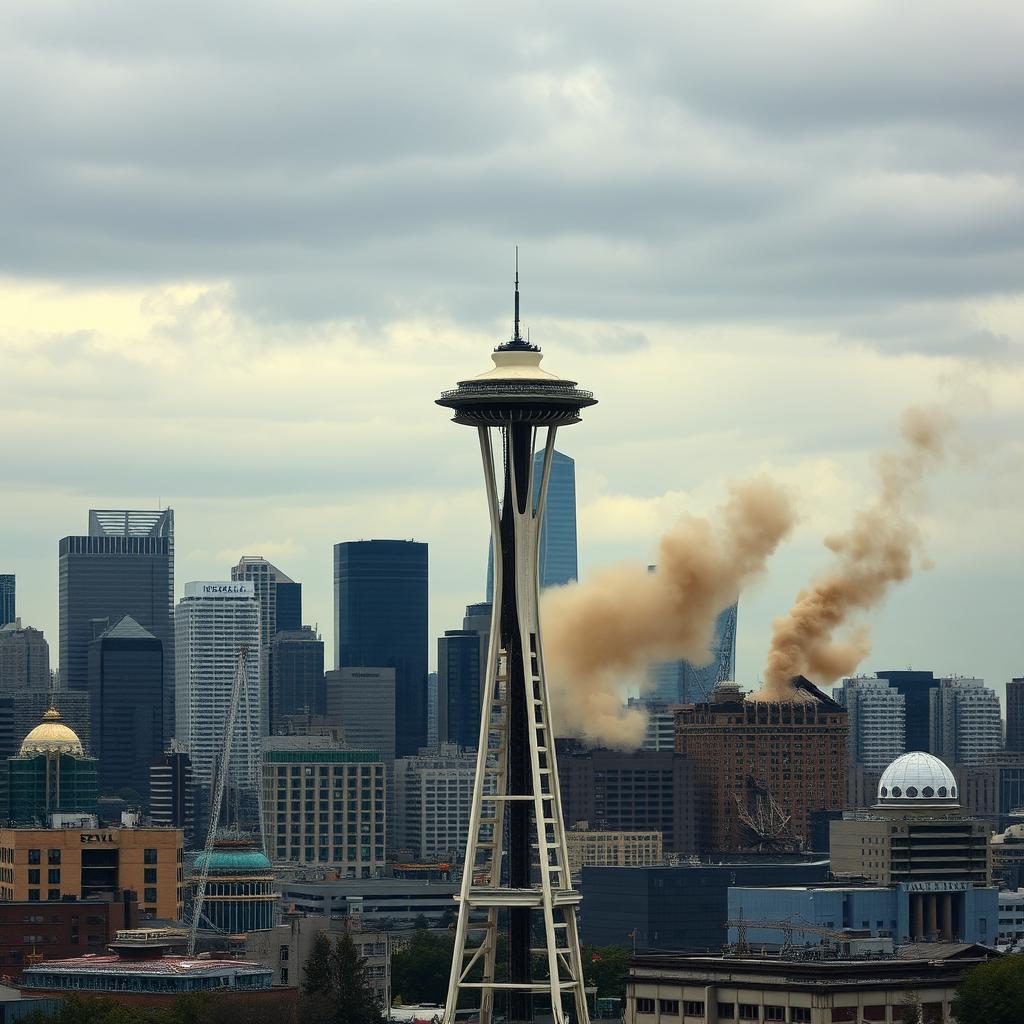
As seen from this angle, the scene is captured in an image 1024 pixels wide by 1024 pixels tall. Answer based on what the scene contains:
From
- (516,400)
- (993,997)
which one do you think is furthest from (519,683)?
(993,997)

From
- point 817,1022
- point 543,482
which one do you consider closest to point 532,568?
point 543,482

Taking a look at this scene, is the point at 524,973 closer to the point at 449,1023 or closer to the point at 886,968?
the point at 449,1023

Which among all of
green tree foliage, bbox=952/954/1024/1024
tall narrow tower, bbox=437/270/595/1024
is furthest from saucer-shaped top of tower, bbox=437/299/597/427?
green tree foliage, bbox=952/954/1024/1024

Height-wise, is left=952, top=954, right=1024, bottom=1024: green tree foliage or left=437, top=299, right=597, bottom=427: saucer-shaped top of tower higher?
left=437, top=299, right=597, bottom=427: saucer-shaped top of tower

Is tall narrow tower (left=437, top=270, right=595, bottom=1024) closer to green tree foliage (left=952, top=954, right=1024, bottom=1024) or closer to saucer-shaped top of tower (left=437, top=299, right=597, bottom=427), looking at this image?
saucer-shaped top of tower (left=437, top=299, right=597, bottom=427)

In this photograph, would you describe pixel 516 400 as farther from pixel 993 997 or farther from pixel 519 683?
pixel 993 997

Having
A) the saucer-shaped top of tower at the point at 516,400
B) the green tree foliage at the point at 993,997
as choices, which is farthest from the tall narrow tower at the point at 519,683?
the green tree foliage at the point at 993,997

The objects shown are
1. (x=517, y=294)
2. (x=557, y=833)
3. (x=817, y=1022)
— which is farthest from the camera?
(x=817, y=1022)
